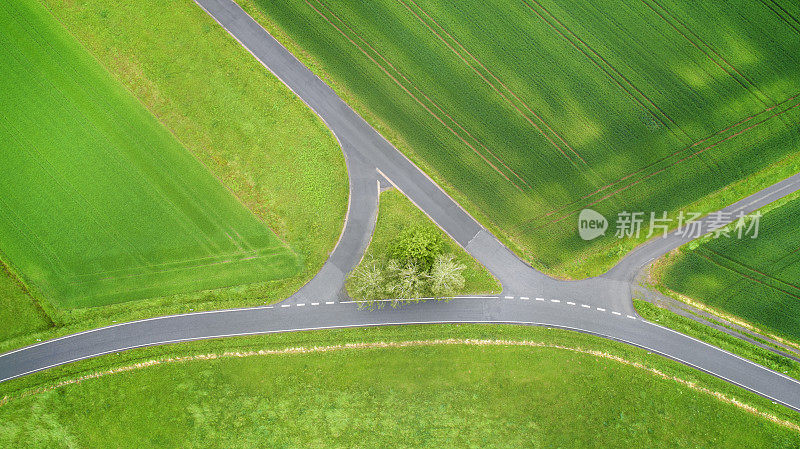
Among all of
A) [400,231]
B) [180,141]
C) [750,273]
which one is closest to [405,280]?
[400,231]

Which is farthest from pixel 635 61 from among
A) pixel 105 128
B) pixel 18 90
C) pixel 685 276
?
pixel 18 90

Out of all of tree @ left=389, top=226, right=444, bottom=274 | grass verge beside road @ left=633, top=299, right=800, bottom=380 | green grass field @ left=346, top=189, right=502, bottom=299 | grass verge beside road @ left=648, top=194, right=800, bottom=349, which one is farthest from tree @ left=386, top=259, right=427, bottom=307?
grass verge beside road @ left=648, top=194, right=800, bottom=349

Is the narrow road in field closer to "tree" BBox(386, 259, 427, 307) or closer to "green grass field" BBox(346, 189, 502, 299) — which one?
"green grass field" BBox(346, 189, 502, 299)

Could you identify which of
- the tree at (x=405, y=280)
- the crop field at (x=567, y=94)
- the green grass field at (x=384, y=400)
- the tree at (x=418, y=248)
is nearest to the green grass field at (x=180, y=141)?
the green grass field at (x=384, y=400)

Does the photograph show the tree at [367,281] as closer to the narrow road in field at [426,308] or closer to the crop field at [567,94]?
the narrow road in field at [426,308]

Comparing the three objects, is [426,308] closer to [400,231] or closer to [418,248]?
[418,248]

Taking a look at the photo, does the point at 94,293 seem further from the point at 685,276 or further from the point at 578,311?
the point at 685,276
